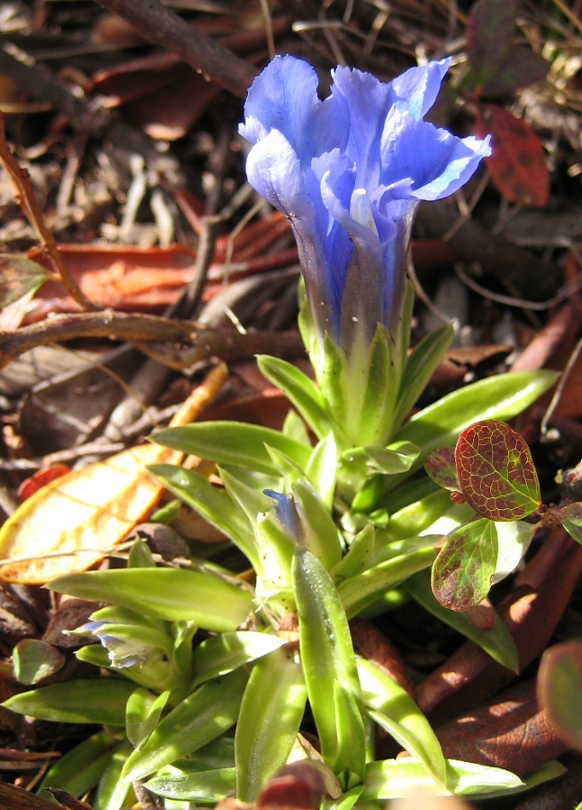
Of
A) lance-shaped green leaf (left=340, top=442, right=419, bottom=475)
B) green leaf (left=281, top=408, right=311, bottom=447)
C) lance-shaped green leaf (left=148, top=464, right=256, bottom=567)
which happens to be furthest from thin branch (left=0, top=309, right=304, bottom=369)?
lance-shaped green leaf (left=340, top=442, right=419, bottom=475)

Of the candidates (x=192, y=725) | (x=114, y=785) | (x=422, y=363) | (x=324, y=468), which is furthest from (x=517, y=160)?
(x=114, y=785)

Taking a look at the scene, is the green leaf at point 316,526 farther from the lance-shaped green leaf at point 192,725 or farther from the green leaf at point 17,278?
the green leaf at point 17,278

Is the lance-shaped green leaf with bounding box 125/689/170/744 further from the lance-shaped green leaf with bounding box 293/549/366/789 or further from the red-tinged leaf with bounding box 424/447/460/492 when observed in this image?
the red-tinged leaf with bounding box 424/447/460/492

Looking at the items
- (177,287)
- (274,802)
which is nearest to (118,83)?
(177,287)

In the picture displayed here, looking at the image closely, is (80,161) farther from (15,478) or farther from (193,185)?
(15,478)

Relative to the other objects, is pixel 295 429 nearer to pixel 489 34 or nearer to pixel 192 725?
pixel 192 725

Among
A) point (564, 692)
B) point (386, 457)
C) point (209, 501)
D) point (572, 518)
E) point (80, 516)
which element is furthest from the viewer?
point (80, 516)

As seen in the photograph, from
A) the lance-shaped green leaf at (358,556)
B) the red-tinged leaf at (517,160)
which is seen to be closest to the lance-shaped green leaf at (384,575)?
the lance-shaped green leaf at (358,556)
